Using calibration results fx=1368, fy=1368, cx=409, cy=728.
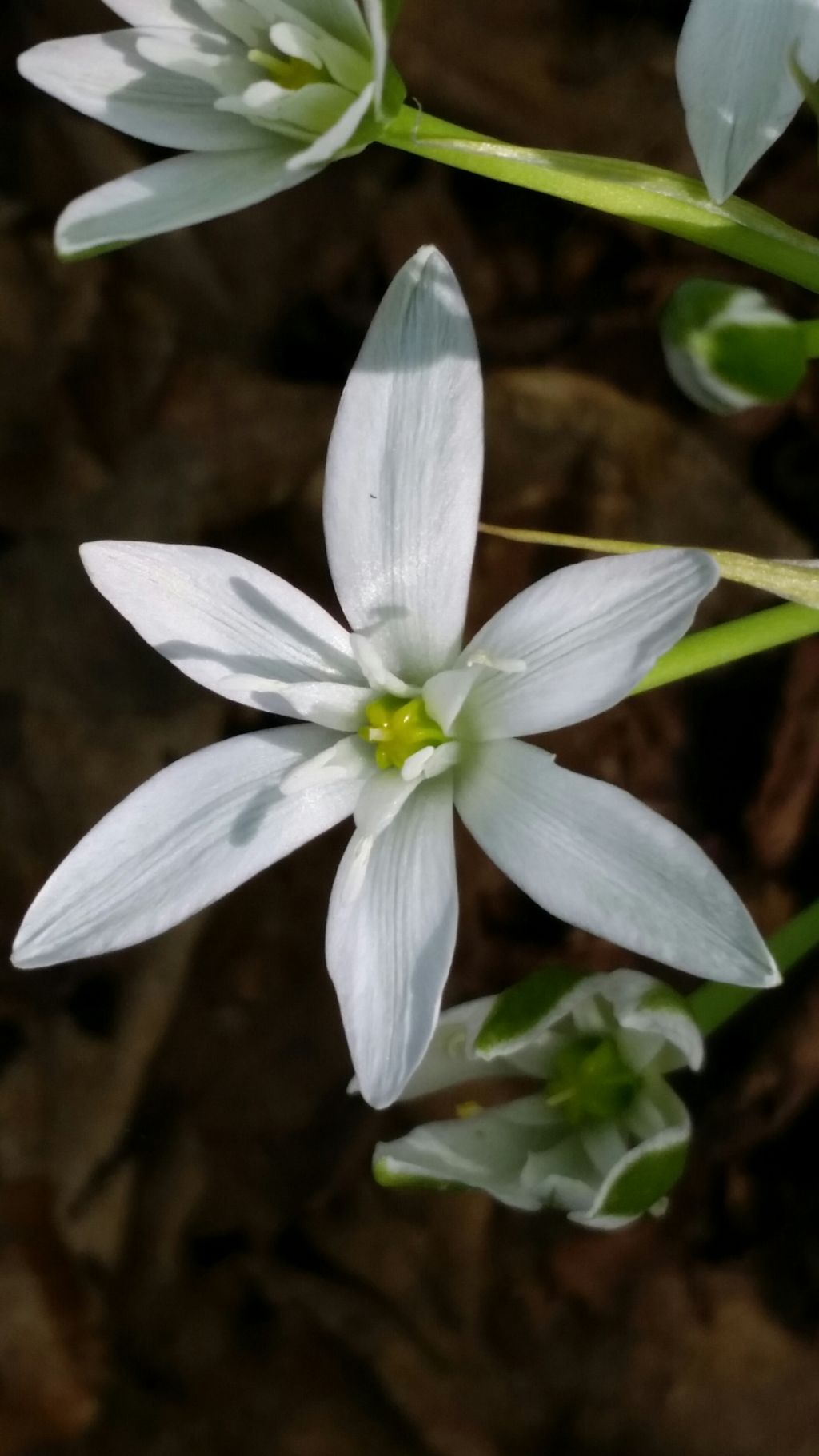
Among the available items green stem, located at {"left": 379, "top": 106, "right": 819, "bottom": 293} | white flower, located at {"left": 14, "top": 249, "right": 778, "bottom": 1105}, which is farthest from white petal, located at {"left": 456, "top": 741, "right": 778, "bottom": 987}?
green stem, located at {"left": 379, "top": 106, "right": 819, "bottom": 293}

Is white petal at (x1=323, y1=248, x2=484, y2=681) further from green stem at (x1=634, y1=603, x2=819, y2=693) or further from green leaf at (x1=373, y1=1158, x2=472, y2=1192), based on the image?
green leaf at (x1=373, y1=1158, x2=472, y2=1192)

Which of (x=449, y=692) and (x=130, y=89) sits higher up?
(x=130, y=89)

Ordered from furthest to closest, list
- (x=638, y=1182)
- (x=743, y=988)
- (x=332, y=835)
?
1. (x=332, y=835)
2. (x=743, y=988)
3. (x=638, y=1182)

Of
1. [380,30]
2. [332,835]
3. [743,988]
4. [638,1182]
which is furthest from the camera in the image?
[332,835]

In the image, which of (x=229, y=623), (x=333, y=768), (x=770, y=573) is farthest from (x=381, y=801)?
(x=770, y=573)

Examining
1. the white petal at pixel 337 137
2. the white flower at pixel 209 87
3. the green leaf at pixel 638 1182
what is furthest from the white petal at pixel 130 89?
the green leaf at pixel 638 1182

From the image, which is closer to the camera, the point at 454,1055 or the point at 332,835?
the point at 454,1055

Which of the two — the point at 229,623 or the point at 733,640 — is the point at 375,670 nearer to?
the point at 229,623

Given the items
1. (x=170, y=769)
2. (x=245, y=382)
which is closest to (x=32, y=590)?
(x=245, y=382)
